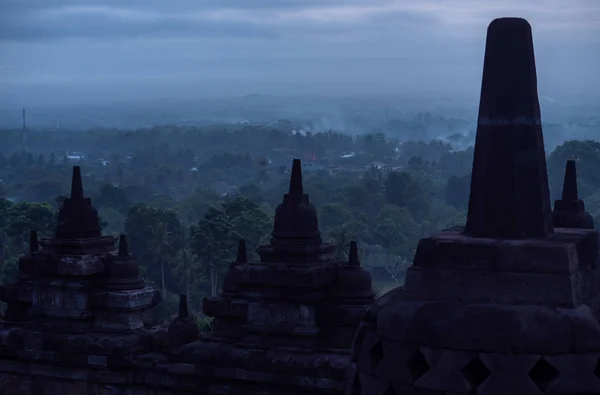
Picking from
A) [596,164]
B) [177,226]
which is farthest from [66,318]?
[596,164]

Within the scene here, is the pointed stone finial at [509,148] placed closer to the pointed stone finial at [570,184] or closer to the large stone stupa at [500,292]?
the large stone stupa at [500,292]

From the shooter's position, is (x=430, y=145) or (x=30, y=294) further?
(x=430, y=145)

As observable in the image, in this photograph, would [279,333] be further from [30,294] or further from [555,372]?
[555,372]

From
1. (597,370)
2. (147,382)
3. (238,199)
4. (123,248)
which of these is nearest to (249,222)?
(238,199)

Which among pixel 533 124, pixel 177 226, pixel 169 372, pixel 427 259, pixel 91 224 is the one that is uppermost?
pixel 533 124

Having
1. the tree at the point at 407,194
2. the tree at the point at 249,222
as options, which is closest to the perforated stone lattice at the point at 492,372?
the tree at the point at 249,222

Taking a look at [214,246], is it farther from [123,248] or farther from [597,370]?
[597,370]
